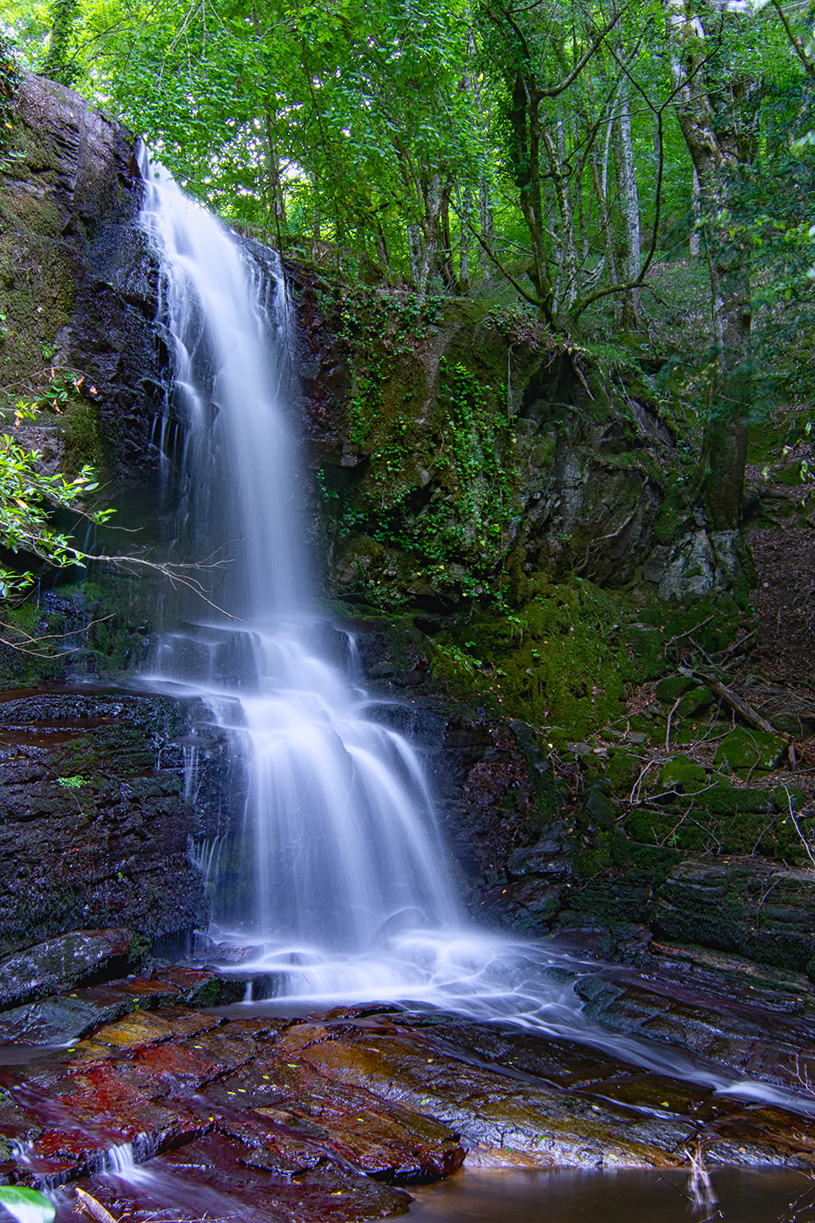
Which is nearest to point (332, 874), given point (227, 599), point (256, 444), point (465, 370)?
point (227, 599)

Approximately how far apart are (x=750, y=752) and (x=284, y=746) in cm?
549

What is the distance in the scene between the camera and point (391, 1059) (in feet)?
13.5

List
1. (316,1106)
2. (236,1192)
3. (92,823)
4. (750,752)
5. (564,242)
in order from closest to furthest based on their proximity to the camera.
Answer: (236,1192), (316,1106), (92,823), (750,752), (564,242)

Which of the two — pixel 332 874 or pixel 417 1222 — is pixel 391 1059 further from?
pixel 332 874

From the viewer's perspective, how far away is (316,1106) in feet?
11.6

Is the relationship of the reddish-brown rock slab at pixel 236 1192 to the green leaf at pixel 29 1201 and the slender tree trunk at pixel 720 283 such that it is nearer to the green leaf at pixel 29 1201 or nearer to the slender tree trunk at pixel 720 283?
the green leaf at pixel 29 1201

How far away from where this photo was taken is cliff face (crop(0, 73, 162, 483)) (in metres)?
7.72

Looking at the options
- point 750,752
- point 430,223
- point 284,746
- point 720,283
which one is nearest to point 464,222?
point 430,223

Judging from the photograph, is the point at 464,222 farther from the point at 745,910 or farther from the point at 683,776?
Answer: the point at 745,910

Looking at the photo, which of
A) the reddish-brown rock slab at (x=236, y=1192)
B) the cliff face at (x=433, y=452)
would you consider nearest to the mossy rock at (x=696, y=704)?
the cliff face at (x=433, y=452)

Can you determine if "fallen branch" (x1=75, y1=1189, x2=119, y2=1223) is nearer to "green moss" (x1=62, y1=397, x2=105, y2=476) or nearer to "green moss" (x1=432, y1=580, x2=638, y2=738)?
"green moss" (x1=62, y1=397, x2=105, y2=476)

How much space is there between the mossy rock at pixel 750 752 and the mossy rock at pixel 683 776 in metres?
0.32

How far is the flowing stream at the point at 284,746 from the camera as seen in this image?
566 cm

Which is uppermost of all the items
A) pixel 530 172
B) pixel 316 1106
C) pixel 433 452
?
pixel 530 172
